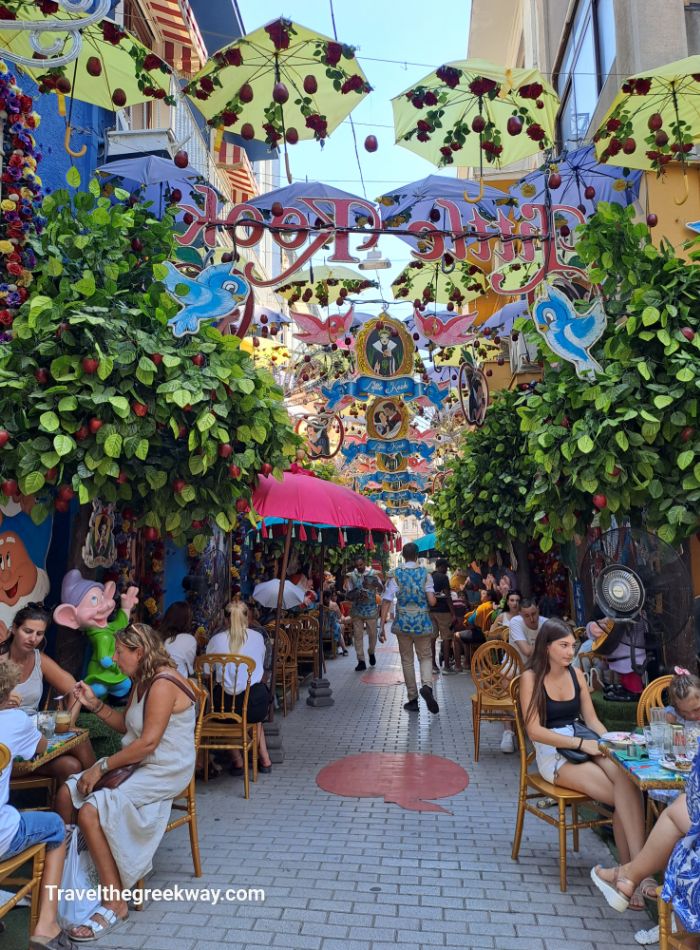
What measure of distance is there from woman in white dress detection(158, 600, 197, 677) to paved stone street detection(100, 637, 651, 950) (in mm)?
1124

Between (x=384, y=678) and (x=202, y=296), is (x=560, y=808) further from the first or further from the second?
(x=384, y=678)

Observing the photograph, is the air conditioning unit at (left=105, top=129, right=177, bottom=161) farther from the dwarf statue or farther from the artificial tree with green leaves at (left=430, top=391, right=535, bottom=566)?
the artificial tree with green leaves at (left=430, top=391, right=535, bottom=566)

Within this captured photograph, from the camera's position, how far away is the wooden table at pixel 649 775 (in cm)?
343

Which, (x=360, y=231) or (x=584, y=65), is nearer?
(x=360, y=231)

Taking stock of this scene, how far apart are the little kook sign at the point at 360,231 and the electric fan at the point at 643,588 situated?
2426mm

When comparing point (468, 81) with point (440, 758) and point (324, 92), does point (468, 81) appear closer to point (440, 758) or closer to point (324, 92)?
point (324, 92)

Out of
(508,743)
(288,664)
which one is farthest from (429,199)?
(288,664)

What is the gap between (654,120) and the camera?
5875 millimetres

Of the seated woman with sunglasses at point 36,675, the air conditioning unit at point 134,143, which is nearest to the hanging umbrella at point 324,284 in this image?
the air conditioning unit at point 134,143

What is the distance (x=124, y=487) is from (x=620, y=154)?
533cm

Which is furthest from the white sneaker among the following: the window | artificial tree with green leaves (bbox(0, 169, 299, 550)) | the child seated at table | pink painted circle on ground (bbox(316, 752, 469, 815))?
the window

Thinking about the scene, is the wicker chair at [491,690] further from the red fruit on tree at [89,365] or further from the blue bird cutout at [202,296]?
the red fruit on tree at [89,365]

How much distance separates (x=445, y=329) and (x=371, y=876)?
270 inches

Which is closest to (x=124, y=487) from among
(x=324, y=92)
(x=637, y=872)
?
(x=324, y=92)
